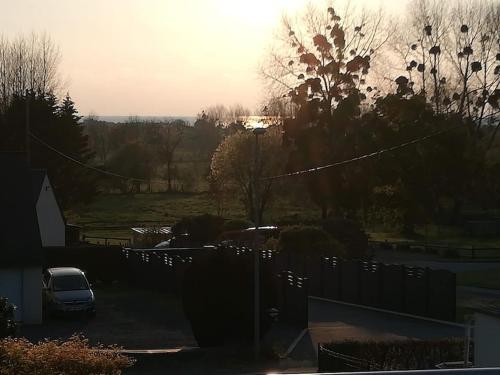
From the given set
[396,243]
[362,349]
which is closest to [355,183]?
[396,243]

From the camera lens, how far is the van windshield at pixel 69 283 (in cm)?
3225

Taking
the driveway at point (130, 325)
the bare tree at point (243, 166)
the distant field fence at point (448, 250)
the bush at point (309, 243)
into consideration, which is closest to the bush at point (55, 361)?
the driveway at point (130, 325)

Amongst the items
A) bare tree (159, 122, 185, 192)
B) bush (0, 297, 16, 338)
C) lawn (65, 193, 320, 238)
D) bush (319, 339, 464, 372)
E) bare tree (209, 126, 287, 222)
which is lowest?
bush (319, 339, 464, 372)

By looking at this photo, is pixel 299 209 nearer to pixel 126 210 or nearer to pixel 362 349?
pixel 126 210

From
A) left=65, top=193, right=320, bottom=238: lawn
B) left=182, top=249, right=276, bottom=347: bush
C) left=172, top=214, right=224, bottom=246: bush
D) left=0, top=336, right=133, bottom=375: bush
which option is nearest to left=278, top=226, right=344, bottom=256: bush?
left=182, top=249, right=276, bottom=347: bush

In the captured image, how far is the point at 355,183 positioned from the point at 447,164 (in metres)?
6.75

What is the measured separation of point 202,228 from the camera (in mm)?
59156

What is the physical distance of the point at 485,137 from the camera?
84500mm

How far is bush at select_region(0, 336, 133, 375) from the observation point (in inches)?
555

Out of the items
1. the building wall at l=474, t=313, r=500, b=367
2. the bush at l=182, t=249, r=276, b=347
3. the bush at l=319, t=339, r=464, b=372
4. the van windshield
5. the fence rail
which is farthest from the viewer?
the fence rail

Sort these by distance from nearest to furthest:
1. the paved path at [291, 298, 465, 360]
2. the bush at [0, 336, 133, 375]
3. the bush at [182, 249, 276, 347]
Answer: the bush at [0, 336, 133, 375]
the bush at [182, 249, 276, 347]
the paved path at [291, 298, 465, 360]

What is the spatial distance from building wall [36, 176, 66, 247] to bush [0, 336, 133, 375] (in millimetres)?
38093

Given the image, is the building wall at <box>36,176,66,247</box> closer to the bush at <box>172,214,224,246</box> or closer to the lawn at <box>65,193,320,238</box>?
the bush at <box>172,214,224,246</box>

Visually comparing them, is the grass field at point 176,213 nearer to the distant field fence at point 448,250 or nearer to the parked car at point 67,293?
the distant field fence at point 448,250
